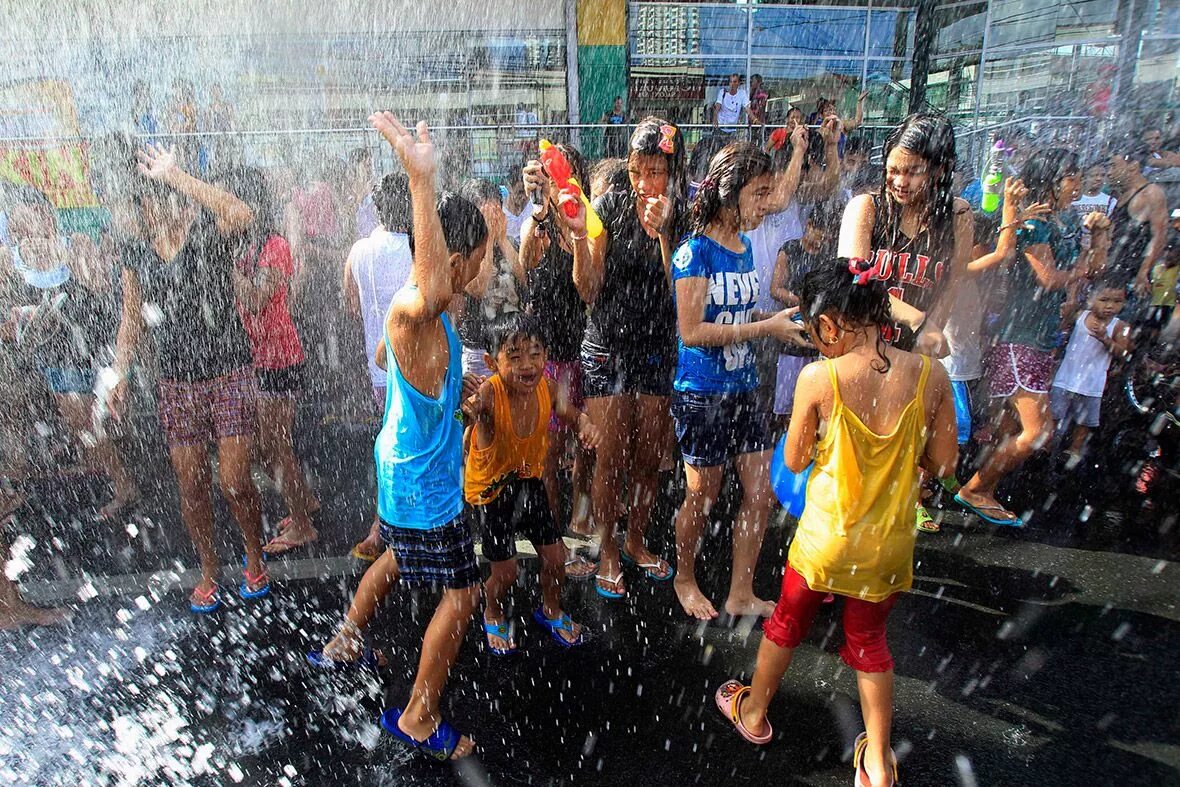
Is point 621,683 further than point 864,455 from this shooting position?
Yes

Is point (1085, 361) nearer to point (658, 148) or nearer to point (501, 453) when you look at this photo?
point (658, 148)

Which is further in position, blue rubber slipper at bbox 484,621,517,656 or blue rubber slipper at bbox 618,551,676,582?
blue rubber slipper at bbox 618,551,676,582

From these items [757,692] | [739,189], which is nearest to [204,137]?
[739,189]

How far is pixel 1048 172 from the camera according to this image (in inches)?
181

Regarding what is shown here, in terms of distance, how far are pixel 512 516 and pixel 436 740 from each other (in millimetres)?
869

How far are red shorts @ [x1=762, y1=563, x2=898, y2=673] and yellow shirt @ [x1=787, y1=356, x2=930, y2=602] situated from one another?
2.3 inches

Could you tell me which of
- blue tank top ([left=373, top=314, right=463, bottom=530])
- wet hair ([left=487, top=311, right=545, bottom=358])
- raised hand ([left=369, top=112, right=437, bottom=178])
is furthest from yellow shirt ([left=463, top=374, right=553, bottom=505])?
raised hand ([left=369, top=112, right=437, bottom=178])

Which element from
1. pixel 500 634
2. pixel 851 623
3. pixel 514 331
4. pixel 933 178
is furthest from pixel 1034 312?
pixel 500 634

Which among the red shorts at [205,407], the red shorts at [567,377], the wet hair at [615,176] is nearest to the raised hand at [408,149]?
the wet hair at [615,176]

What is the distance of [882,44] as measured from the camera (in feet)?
39.0

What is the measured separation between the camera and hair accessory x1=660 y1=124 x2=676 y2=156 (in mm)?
3176

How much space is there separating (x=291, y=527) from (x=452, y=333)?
2.37 m

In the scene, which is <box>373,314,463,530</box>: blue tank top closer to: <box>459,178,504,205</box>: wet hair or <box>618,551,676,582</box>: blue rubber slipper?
<box>618,551,676,582</box>: blue rubber slipper

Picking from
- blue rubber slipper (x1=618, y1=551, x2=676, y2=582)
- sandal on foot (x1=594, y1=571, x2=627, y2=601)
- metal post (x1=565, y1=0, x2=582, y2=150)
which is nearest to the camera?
sandal on foot (x1=594, y1=571, x2=627, y2=601)
